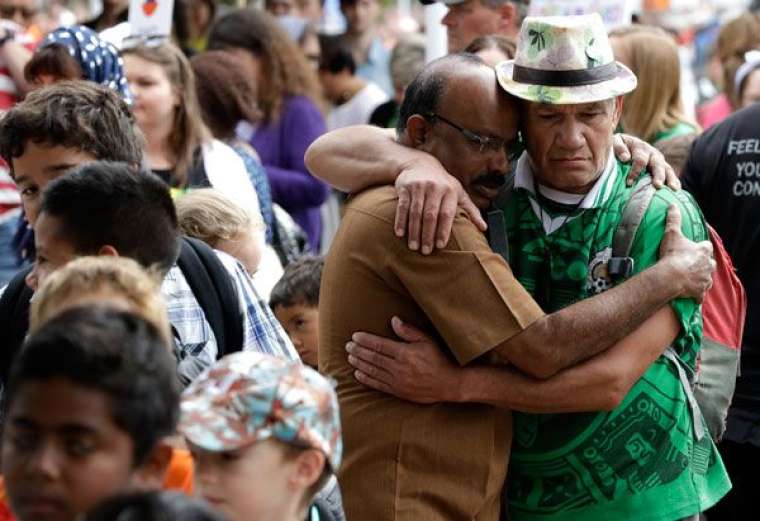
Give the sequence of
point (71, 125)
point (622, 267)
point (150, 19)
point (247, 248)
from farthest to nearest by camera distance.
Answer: point (150, 19) → point (247, 248) → point (71, 125) → point (622, 267)

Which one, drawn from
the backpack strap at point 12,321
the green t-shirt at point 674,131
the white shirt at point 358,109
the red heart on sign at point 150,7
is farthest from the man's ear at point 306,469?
the white shirt at point 358,109

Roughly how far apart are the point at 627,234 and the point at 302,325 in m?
2.11

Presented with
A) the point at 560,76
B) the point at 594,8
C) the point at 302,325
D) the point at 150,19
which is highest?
the point at 560,76

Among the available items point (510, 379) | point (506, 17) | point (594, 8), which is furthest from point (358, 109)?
point (510, 379)

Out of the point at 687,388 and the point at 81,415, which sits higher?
the point at 81,415

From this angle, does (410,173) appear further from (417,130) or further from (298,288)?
(298,288)

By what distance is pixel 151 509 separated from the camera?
260 cm

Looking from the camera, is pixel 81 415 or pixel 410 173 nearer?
pixel 81 415

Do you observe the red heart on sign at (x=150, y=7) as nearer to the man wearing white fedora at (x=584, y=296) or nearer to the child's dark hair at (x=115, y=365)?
the man wearing white fedora at (x=584, y=296)

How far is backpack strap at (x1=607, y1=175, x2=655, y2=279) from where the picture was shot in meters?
4.55

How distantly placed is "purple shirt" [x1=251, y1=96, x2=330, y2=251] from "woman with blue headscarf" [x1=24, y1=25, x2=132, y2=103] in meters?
2.39

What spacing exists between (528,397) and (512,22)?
160 inches

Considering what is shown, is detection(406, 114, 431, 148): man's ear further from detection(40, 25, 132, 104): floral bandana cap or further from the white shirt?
the white shirt

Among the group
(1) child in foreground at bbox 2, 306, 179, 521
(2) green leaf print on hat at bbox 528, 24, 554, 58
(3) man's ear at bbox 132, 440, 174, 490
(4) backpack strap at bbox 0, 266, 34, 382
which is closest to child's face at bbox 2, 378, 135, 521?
(1) child in foreground at bbox 2, 306, 179, 521
